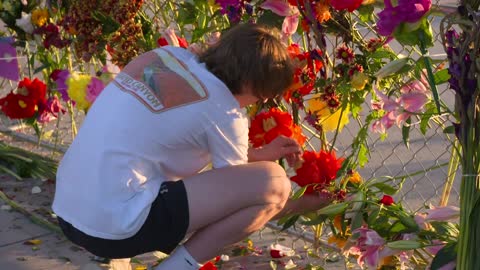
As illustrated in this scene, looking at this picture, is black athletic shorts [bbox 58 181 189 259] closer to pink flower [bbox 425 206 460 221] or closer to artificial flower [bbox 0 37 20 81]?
pink flower [bbox 425 206 460 221]

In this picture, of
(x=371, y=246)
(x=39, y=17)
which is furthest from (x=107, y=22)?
(x=371, y=246)

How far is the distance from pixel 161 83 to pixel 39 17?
1.40 metres

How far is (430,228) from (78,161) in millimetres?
969

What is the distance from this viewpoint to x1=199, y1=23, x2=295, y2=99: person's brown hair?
8.19 ft

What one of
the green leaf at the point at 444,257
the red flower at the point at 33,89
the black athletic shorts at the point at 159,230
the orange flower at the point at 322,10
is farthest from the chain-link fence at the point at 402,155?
the green leaf at the point at 444,257

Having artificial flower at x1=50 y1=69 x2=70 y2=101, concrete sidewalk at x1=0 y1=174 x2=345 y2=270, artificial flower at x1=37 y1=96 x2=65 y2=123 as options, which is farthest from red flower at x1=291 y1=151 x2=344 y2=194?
artificial flower at x1=37 y1=96 x2=65 y2=123

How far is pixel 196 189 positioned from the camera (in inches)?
101

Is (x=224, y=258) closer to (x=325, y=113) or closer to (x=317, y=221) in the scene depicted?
(x=317, y=221)

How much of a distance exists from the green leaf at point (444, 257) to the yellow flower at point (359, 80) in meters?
0.57

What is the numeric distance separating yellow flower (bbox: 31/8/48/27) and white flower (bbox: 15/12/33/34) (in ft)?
0.07

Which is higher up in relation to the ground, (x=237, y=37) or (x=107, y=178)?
(x=237, y=37)

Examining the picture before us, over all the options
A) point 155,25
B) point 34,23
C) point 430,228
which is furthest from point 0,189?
point 430,228

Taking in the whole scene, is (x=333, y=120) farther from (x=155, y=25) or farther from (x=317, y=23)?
(x=155, y=25)

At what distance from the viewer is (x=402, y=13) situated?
197 cm
